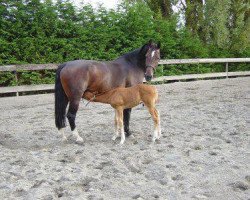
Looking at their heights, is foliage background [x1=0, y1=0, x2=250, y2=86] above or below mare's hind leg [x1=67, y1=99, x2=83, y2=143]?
above

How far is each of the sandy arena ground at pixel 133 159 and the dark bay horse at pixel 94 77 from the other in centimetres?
54

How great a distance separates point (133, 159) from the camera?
431 centimetres

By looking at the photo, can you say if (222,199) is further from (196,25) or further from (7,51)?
(196,25)

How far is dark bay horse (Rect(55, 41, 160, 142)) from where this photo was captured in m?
5.09

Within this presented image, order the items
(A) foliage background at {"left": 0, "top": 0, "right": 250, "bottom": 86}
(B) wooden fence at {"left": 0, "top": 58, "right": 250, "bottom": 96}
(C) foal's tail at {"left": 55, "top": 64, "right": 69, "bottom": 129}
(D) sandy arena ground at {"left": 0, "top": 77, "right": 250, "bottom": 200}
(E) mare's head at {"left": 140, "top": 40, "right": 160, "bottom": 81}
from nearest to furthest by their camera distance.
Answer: (D) sandy arena ground at {"left": 0, "top": 77, "right": 250, "bottom": 200}
(C) foal's tail at {"left": 55, "top": 64, "right": 69, "bottom": 129}
(E) mare's head at {"left": 140, "top": 40, "right": 160, "bottom": 81}
(B) wooden fence at {"left": 0, "top": 58, "right": 250, "bottom": 96}
(A) foliage background at {"left": 0, "top": 0, "right": 250, "bottom": 86}

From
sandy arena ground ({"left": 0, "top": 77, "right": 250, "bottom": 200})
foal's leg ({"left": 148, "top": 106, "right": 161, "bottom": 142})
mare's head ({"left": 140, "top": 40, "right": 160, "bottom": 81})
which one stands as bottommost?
sandy arena ground ({"left": 0, "top": 77, "right": 250, "bottom": 200})

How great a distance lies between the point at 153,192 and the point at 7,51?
8.40m

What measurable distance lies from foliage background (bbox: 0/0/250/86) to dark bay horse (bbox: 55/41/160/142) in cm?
550

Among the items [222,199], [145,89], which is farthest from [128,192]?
[145,89]

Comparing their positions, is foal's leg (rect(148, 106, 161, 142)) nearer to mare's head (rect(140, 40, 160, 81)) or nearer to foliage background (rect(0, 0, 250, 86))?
mare's head (rect(140, 40, 160, 81))

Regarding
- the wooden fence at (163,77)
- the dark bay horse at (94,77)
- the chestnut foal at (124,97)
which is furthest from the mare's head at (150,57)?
the wooden fence at (163,77)

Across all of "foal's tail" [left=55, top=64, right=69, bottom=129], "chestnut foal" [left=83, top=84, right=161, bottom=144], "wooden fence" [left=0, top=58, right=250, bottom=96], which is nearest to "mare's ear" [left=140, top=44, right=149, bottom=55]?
"chestnut foal" [left=83, top=84, right=161, bottom=144]

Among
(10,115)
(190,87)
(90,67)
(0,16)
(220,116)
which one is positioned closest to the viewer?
(90,67)

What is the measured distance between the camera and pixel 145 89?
17.2 ft
